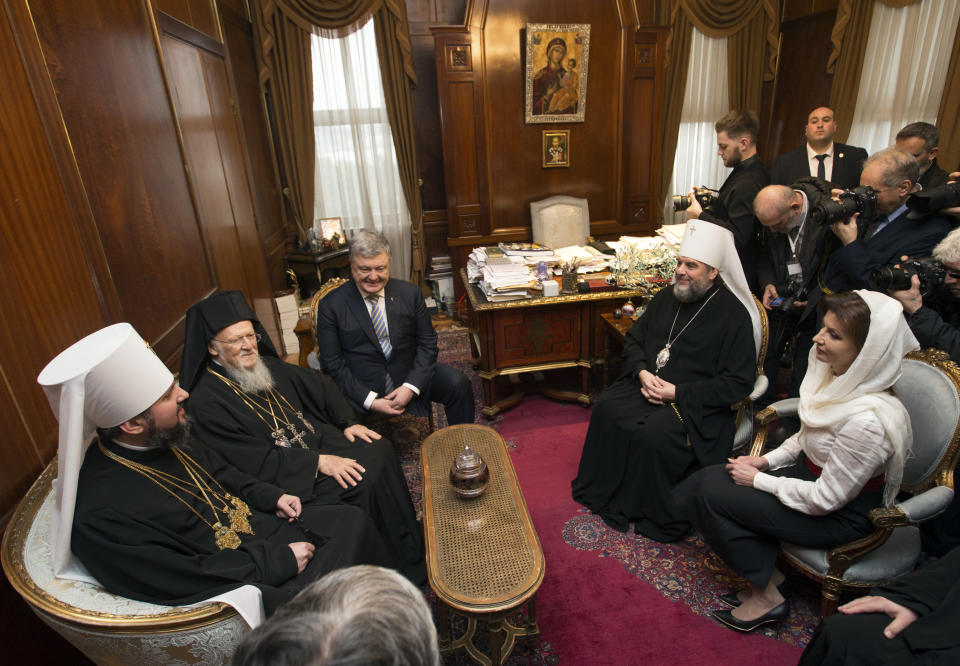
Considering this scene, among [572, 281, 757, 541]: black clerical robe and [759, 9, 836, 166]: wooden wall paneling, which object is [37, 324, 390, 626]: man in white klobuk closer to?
[572, 281, 757, 541]: black clerical robe

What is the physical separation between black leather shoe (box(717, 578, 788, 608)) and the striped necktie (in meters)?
2.02

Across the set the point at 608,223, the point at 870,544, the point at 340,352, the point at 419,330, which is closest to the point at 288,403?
the point at 340,352

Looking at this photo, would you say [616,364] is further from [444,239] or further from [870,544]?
[444,239]

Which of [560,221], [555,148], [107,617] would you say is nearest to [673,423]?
[107,617]

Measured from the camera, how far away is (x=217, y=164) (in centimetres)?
354

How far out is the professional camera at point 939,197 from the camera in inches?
96.4

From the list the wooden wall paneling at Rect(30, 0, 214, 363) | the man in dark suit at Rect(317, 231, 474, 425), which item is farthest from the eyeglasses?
the man in dark suit at Rect(317, 231, 474, 425)

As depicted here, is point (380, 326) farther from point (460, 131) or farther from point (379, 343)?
A: point (460, 131)

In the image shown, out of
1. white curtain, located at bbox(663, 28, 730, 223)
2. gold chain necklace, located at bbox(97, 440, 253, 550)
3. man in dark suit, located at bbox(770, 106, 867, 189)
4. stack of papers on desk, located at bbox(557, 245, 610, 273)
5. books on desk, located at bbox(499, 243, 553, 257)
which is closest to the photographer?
gold chain necklace, located at bbox(97, 440, 253, 550)

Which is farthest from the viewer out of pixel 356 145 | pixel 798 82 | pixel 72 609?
pixel 798 82

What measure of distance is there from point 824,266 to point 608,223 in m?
2.98

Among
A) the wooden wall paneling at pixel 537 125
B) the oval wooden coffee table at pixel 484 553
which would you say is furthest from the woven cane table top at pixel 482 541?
the wooden wall paneling at pixel 537 125

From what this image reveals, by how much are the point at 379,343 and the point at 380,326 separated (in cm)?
11

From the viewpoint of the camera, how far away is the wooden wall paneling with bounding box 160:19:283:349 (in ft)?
9.97
